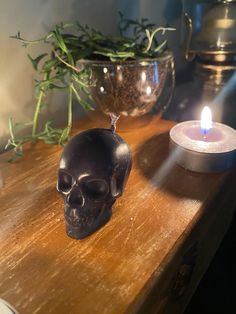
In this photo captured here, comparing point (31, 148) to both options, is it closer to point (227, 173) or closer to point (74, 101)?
point (74, 101)

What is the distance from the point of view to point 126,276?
1.09 feet

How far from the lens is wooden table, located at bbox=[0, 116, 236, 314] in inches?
12.4

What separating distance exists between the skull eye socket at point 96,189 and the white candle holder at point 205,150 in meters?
0.18

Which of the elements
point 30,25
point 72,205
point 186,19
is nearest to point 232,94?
point 186,19

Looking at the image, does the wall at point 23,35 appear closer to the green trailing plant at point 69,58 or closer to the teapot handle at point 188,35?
the green trailing plant at point 69,58

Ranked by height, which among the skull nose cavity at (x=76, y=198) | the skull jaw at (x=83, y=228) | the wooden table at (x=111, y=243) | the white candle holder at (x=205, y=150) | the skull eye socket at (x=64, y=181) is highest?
the skull eye socket at (x=64, y=181)

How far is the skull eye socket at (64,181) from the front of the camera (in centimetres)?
38

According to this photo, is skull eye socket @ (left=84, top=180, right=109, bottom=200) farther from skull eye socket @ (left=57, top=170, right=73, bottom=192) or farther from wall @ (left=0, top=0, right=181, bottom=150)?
wall @ (left=0, top=0, right=181, bottom=150)

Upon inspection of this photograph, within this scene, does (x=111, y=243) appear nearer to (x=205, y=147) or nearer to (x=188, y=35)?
(x=205, y=147)

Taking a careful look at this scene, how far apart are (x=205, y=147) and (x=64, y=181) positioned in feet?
0.77

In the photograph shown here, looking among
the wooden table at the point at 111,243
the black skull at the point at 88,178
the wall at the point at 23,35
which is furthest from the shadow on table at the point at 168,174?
the wall at the point at 23,35

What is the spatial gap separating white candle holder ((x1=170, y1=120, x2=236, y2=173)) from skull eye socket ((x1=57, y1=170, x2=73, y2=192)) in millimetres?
206

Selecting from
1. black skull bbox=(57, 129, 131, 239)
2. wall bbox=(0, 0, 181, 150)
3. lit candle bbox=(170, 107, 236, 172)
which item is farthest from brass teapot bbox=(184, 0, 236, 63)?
black skull bbox=(57, 129, 131, 239)

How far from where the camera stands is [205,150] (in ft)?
1.63
